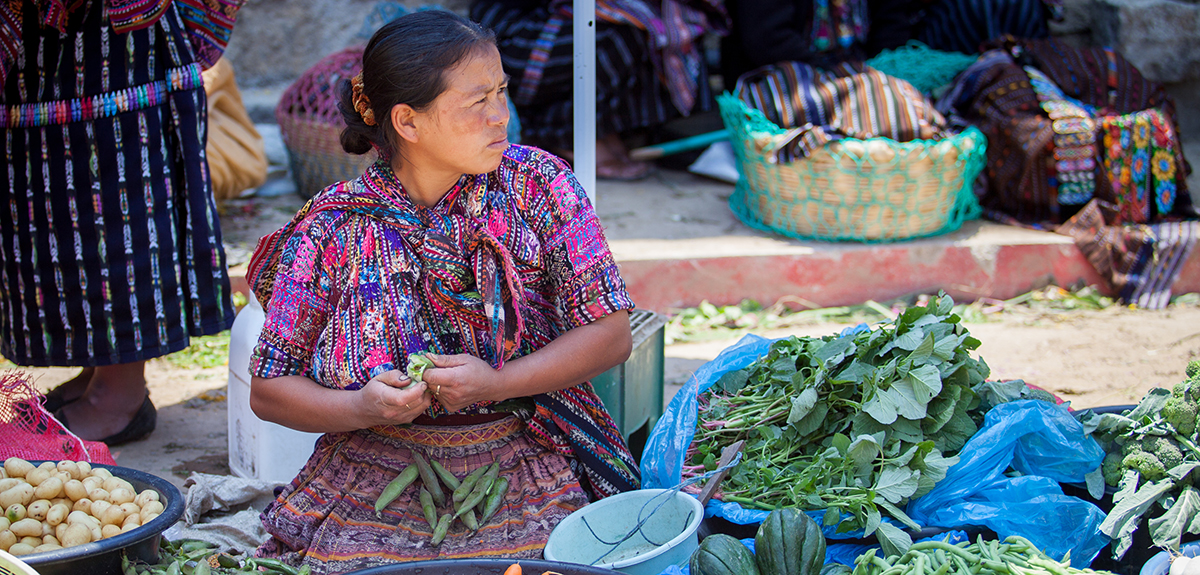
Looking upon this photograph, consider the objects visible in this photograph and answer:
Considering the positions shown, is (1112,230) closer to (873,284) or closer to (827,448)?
(873,284)

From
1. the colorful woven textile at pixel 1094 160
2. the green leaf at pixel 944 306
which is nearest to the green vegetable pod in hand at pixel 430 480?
the green leaf at pixel 944 306

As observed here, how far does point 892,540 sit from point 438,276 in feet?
3.45

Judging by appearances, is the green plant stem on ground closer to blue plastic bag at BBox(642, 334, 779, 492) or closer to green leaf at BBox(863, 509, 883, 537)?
blue plastic bag at BBox(642, 334, 779, 492)

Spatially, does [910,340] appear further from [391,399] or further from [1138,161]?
[1138,161]

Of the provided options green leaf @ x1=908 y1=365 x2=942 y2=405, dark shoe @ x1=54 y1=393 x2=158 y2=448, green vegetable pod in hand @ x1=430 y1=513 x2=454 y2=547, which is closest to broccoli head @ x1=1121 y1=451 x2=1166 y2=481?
green leaf @ x1=908 y1=365 x2=942 y2=405

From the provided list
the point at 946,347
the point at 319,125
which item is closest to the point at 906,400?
the point at 946,347

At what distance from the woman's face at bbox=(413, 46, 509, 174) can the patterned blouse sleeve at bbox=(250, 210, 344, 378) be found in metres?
0.27

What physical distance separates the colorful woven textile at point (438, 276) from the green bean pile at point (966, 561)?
2.29 feet

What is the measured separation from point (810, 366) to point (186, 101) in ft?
6.24

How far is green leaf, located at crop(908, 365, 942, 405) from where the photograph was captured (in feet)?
6.71

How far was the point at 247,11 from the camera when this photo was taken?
5.33 m

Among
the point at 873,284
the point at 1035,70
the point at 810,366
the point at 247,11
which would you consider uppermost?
the point at 247,11

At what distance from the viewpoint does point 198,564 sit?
187 centimetres

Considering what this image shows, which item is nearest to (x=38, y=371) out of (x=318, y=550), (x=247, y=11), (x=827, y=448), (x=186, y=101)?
(x=186, y=101)
